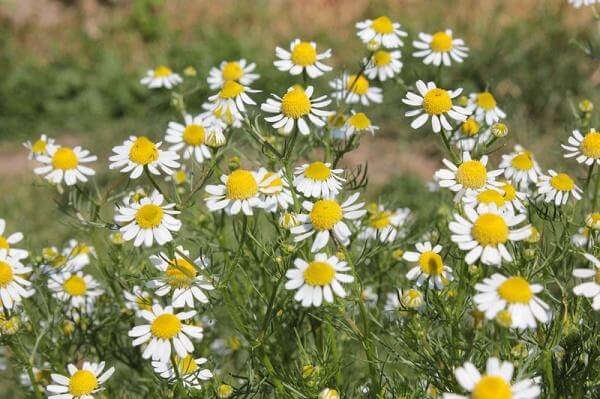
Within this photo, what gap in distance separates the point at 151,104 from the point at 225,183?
4.44 meters

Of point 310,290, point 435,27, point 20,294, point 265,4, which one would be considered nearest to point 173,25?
point 265,4

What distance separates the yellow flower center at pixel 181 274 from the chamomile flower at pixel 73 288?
66 centimetres

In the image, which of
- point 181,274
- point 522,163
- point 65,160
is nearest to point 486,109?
point 522,163

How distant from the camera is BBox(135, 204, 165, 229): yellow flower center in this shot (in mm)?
1956

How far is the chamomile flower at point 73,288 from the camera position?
2588 millimetres

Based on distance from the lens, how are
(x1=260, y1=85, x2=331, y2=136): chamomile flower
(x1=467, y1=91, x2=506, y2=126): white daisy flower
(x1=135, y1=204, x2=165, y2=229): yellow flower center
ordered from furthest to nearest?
1. (x1=467, y1=91, x2=506, y2=126): white daisy flower
2. (x1=260, y1=85, x2=331, y2=136): chamomile flower
3. (x1=135, y1=204, x2=165, y2=229): yellow flower center

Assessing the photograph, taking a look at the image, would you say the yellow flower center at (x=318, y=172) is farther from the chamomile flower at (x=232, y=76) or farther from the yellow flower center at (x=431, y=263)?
the chamomile flower at (x=232, y=76)

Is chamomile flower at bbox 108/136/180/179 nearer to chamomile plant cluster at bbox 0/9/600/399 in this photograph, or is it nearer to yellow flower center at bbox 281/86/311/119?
chamomile plant cluster at bbox 0/9/600/399

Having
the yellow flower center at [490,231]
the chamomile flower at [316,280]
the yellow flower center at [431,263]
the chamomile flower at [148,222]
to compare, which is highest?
the chamomile flower at [148,222]

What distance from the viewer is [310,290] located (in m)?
1.75

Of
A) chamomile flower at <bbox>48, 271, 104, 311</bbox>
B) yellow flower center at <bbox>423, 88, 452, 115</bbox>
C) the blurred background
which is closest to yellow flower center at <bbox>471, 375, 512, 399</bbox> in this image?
yellow flower center at <bbox>423, 88, 452, 115</bbox>

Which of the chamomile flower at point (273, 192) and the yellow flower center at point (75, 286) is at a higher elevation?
the yellow flower center at point (75, 286)

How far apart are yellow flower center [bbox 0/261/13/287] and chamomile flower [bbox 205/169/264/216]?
0.68m

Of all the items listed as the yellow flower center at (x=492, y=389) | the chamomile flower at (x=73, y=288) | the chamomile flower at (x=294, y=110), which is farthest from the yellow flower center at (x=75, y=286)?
the yellow flower center at (x=492, y=389)
